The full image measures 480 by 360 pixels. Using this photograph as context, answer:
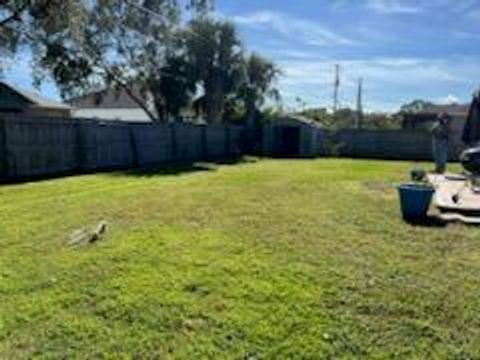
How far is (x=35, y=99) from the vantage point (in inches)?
1016

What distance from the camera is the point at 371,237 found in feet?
22.5

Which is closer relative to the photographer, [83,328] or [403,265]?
[83,328]

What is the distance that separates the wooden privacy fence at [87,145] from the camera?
1392cm

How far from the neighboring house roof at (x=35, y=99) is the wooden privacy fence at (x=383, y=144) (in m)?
13.4

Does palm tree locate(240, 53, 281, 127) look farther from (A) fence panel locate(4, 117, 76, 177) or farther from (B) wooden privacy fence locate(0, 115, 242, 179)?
(A) fence panel locate(4, 117, 76, 177)

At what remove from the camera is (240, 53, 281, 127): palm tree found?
29.8 m

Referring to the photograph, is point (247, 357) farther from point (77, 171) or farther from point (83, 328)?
point (77, 171)

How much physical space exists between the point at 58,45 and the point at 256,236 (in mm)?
18746

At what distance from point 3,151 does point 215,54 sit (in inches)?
608

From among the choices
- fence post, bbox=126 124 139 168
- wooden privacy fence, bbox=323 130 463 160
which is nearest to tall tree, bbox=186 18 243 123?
wooden privacy fence, bbox=323 130 463 160

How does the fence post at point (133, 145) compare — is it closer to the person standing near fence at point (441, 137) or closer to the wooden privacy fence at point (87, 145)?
the wooden privacy fence at point (87, 145)

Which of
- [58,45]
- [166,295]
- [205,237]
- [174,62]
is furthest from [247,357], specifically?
[174,62]

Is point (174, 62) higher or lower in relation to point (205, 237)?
higher

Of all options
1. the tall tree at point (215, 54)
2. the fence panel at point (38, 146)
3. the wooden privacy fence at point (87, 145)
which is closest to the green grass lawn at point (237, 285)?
the fence panel at point (38, 146)
